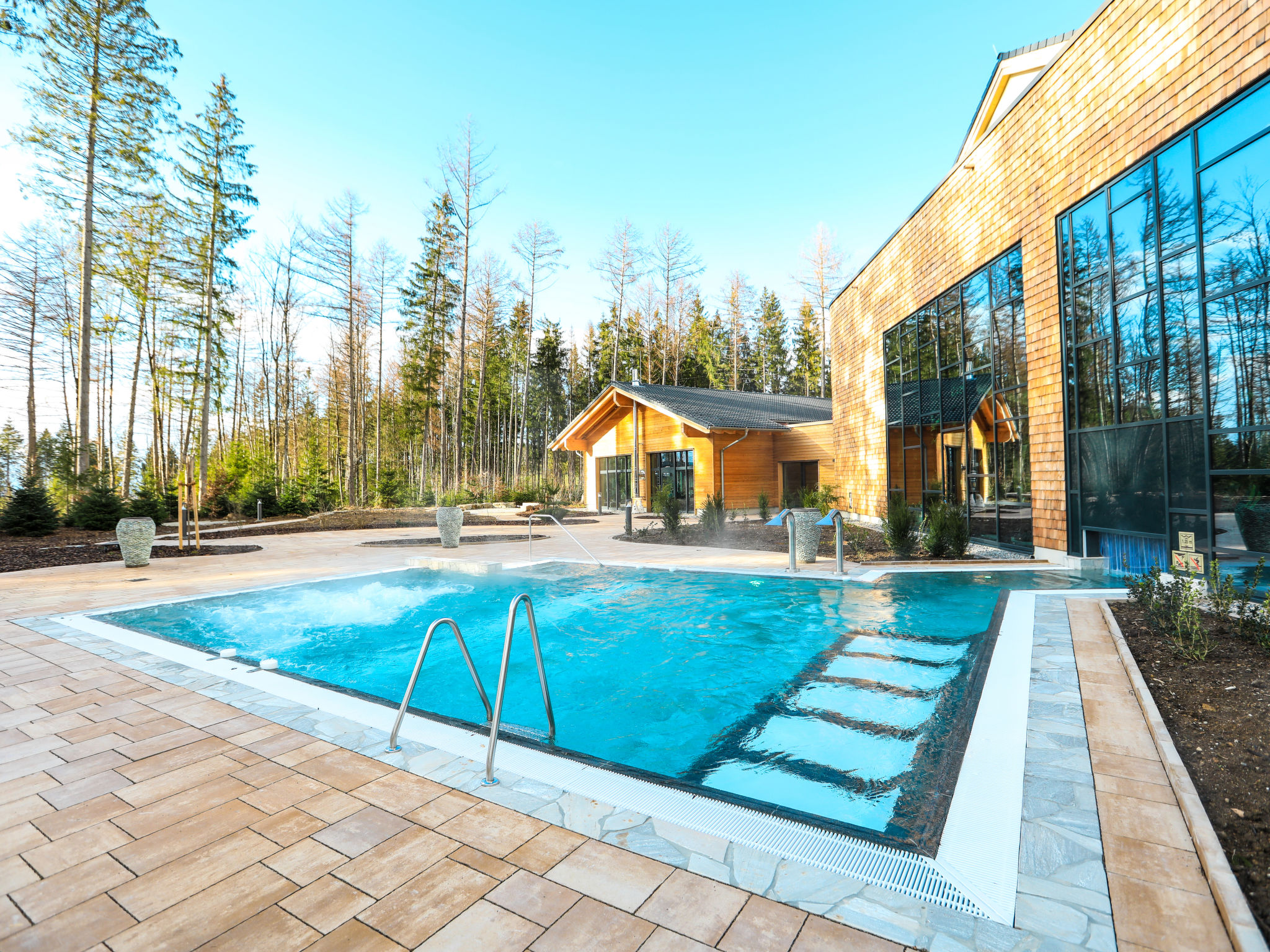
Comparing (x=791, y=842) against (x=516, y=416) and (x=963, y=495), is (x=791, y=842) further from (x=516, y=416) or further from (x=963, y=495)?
(x=516, y=416)

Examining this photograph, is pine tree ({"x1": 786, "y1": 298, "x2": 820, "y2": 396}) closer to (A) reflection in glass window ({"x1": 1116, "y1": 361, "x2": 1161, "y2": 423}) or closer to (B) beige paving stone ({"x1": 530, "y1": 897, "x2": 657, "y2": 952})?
(A) reflection in glass window ({"x1": 1116, "y1": 361, "x2": 1161, "y2": 423})

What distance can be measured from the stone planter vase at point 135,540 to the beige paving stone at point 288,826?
29.8 ft

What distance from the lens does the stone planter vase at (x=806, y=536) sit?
870 centimetres

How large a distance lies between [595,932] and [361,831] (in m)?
0.98

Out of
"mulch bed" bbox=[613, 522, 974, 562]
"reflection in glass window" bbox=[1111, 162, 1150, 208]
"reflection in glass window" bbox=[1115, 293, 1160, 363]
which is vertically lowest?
"mulch bed" bbox=[613, 522, 974, 562]

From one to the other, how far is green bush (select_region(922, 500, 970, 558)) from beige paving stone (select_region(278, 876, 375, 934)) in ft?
28.0

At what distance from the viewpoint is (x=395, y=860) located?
1845mm

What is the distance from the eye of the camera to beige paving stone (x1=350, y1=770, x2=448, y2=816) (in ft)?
7.13

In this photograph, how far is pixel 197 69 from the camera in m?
14.3

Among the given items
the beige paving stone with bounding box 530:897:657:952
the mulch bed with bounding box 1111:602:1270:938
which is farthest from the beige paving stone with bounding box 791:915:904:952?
the mulch bed with bounding box 1111:602:1270:938

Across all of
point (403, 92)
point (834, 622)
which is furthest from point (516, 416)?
point (834, 622)

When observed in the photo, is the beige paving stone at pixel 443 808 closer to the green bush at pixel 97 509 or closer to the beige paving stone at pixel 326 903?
the beige paving stone at pixel 326 903

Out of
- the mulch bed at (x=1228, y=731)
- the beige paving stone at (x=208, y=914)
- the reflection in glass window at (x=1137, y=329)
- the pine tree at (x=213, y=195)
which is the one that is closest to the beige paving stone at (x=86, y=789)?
the beige paving stone at (x=208, y=914)

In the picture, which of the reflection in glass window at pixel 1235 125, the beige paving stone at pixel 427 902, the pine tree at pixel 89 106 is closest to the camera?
the beige paving stone at pixel 427 902
